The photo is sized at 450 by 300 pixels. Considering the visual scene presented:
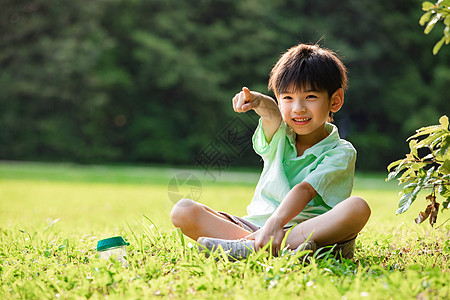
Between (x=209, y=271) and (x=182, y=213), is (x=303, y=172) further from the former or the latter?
(x=209, y=271)

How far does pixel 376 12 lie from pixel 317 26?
3101 mm

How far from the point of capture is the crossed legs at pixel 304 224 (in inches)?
98.5

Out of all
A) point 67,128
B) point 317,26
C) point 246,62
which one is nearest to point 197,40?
point 246,62

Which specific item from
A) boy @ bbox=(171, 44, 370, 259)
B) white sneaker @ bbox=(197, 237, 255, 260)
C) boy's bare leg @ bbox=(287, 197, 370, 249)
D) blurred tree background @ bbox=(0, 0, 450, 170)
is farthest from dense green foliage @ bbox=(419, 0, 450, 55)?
blurred tree background @ bbox=(0, 0, 450, 170)

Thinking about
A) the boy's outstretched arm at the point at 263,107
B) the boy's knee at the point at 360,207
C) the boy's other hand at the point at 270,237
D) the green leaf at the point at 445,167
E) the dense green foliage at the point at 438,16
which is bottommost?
the boy's other hand at the point at 270,237

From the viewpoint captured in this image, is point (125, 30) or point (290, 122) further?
point (125, 30)

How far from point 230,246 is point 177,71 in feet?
66.9

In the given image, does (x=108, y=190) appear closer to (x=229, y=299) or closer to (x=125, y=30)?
(x=229, y=299)

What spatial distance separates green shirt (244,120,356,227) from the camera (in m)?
2.69

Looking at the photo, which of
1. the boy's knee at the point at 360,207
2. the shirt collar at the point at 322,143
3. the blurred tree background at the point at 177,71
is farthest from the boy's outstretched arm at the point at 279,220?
the blurred tree background at the point at 177,71

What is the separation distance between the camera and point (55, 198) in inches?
333

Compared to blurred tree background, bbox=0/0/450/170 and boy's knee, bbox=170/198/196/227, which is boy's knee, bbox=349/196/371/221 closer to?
boy's knee, bbox=170/198/196/227

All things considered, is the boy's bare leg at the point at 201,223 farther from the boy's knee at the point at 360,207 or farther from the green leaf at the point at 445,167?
the green leaf at the point at 445,167

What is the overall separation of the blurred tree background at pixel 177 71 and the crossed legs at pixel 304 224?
19.0 meters
